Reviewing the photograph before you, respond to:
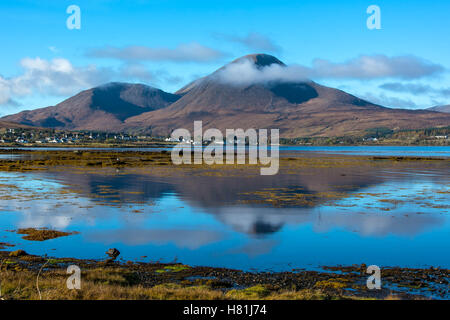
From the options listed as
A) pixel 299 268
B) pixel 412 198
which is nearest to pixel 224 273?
pixel 299 268

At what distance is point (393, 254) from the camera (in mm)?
22531

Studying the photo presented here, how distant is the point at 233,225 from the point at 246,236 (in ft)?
11.2

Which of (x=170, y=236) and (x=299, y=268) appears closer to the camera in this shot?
(x=299, y=268)

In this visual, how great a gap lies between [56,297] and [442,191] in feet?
157

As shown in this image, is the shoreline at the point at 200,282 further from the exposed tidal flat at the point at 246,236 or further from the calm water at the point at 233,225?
the calm water at the point at 233,225

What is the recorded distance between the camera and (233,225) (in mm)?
29578

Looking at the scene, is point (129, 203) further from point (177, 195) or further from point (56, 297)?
point (56, 297)

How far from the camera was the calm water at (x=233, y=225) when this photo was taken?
2217 cm

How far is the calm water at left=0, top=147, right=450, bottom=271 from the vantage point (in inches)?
873
